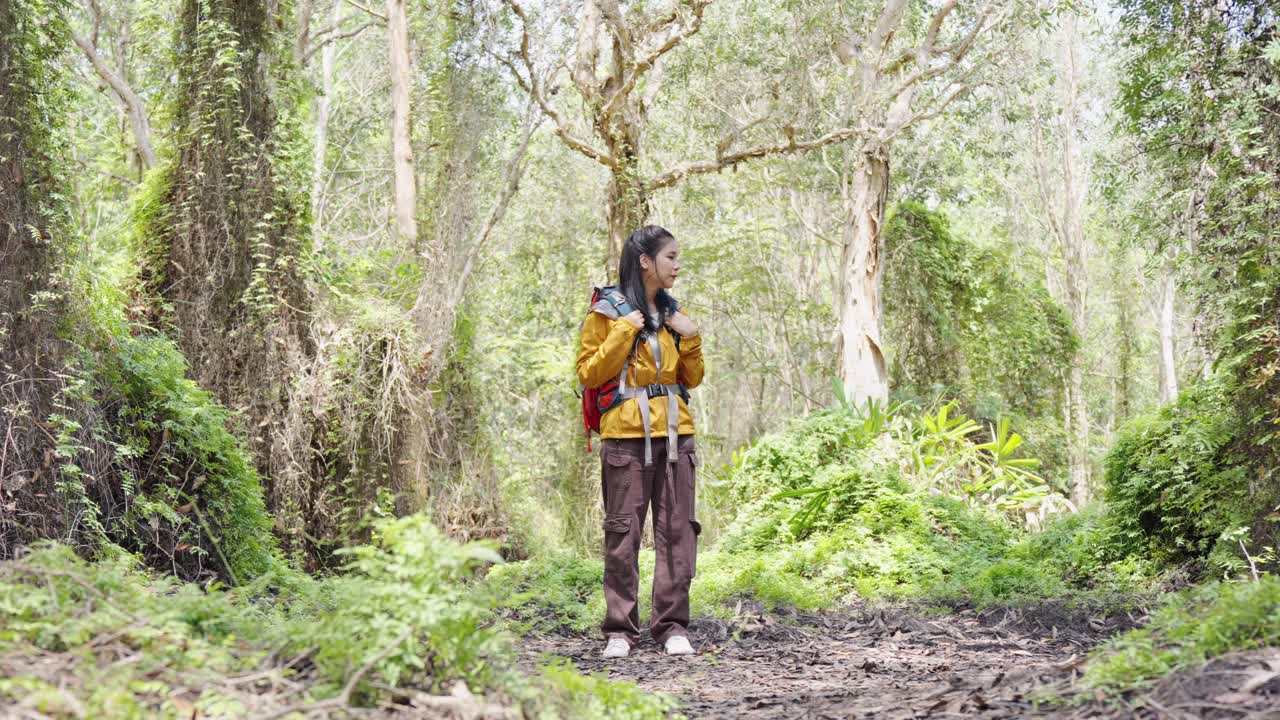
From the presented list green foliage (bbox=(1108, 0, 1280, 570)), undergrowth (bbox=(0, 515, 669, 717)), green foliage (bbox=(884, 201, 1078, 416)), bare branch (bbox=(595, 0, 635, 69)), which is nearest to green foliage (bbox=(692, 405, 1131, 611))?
green foliage (bbox=(1108, 0, 1280, 570))

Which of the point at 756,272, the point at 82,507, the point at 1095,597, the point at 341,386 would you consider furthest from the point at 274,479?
the point at 756,272

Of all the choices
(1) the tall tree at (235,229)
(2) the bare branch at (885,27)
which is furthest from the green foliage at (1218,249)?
(2) the bare branch at (885,27)

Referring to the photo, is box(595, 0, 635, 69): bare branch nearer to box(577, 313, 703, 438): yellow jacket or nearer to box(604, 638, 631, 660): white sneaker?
box(577, 313, 703, 438): yellow jacket

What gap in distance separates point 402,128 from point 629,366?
8.38 metres

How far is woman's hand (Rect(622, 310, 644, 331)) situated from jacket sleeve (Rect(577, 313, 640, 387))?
18mm

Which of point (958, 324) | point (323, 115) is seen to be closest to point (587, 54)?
point (958, 324)

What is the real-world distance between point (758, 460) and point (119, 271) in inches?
248

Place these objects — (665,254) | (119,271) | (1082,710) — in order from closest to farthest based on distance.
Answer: (1082,710), (665,254), (119,271)

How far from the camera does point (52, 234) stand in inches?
228

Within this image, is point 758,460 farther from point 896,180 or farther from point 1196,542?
point 896,180

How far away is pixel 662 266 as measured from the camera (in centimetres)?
555

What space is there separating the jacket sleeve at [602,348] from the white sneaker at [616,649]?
136 cm

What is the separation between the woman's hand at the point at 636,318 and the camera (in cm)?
535

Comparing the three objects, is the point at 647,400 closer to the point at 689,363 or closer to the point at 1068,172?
the point at 689,363
